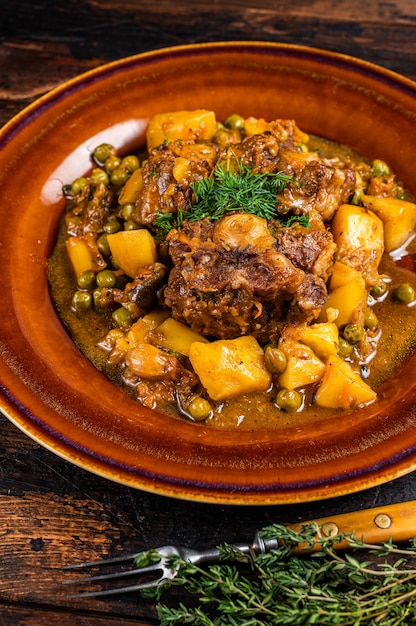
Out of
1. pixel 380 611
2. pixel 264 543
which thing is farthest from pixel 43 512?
pixel 380 611

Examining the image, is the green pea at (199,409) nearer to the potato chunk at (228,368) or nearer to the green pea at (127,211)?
the potato chunk at (228,368)

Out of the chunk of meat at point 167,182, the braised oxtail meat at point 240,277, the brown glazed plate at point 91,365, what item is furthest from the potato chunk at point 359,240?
the chunk of meat at point 167,182

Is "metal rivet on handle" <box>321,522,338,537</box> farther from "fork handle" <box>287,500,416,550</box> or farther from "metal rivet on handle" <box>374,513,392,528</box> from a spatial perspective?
"metal rivet on handle" <box>374,513,392,528</box>

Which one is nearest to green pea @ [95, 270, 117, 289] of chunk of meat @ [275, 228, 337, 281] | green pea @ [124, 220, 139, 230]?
green pea @ [124, 220, 139, 230]

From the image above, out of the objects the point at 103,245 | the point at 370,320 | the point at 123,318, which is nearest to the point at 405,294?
the point at 370,320

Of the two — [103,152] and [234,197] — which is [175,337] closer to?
[234,197]

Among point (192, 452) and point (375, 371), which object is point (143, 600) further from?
point (375, 371)
